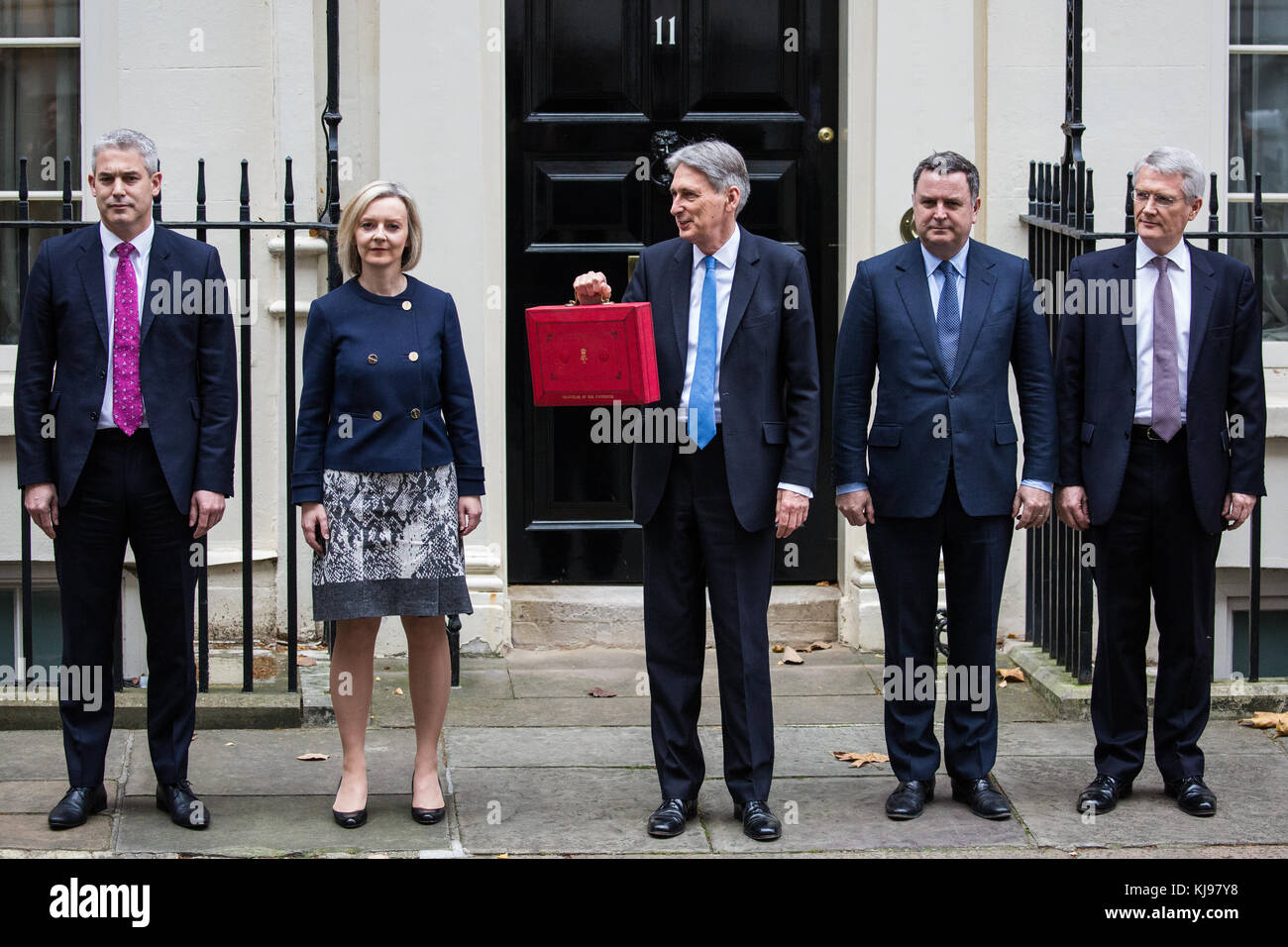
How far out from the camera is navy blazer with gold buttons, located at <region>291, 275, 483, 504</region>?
17.0 feet

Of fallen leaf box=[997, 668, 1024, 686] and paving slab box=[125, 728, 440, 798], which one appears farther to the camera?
fallen leaf box=[997, 668, 1024, 686]

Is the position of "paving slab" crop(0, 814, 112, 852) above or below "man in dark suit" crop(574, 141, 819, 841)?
below

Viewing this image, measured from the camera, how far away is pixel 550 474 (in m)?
7.73

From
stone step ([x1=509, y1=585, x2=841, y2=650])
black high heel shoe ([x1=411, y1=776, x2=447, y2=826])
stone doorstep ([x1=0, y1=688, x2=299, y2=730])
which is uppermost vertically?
stone step ([x1=509, y1=585, x2=841, y2=650])

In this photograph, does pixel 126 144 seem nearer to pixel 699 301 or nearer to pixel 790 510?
pixel 699 301

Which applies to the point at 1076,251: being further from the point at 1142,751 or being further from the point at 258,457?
the point at 258,457

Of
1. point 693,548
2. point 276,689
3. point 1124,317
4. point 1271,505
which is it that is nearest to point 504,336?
point 276,689

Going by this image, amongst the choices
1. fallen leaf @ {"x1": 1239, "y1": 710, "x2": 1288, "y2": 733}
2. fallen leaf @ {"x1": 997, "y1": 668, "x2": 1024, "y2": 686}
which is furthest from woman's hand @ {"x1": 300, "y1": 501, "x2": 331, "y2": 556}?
fallen leaf @ {"x1": 1239, "y1": 710, "x2": 1288, "y2": 733}

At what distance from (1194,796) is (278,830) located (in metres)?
2.92

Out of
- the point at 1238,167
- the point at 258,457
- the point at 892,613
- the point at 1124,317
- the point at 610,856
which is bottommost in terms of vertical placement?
the point at 610,856

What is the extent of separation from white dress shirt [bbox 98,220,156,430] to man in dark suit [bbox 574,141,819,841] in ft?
4.84

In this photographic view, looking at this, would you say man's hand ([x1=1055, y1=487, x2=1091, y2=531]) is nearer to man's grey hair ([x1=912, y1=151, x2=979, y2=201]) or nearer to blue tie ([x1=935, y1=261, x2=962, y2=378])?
blue tie ([x1=935, y1=261, x2=962, y2=378])

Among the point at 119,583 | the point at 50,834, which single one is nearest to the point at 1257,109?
the point at 119,583

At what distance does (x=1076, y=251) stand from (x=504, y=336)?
98.8 inches
